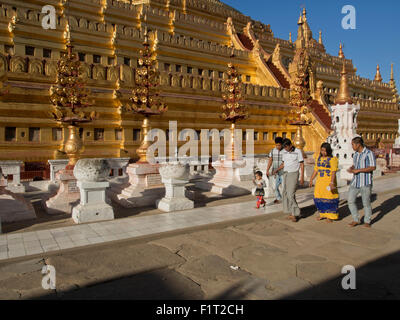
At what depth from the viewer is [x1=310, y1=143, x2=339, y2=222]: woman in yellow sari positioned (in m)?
7.27

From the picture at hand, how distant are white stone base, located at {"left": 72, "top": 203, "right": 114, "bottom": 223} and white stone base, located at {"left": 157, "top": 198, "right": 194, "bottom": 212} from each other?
58.7 inches

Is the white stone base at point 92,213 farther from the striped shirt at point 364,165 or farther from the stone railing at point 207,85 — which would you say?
the stone railing at point 207,85

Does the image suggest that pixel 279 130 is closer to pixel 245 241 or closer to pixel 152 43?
pixel 152 43

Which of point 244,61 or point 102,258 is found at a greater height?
point 244,61

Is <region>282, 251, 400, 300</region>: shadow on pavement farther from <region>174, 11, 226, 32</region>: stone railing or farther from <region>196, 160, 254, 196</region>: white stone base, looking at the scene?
<region>174, 11, 226, 32</region>: stone railing

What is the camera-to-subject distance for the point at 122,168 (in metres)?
13.6

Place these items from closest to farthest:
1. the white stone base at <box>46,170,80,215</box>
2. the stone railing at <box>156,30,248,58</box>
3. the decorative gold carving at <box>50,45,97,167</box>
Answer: the white stone base at <box>46,170,80,215</box> < the decorative gold carving at <box>50,45,97,167</box> < the stone railing at <box>156,30,248,58</box>

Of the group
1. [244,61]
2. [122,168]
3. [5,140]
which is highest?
[244,61]

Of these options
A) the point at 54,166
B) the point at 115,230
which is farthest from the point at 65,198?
the point at 54,166

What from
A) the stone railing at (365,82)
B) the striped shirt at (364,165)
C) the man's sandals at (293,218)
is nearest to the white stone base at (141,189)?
the man's sandals at (293,218)

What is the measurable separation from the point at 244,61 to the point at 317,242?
21813 mm

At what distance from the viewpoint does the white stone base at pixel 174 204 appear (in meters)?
8.43

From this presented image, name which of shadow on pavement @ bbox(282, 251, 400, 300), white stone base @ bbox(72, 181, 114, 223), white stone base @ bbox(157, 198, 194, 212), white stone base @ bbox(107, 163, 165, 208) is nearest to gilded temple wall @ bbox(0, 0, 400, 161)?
white stone base @ bbox(72, 181, 114, 223)
